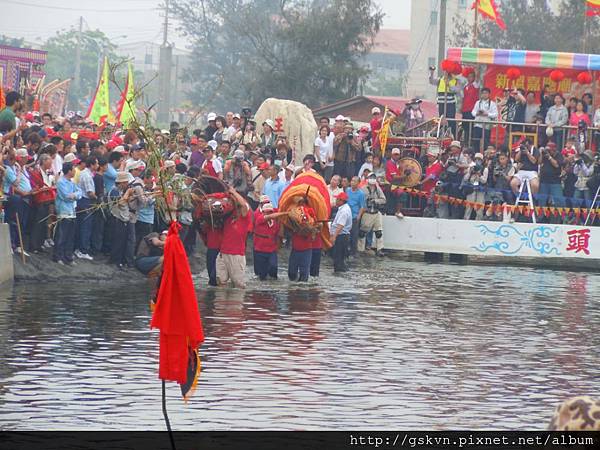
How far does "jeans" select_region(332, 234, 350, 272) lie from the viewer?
25.7 m

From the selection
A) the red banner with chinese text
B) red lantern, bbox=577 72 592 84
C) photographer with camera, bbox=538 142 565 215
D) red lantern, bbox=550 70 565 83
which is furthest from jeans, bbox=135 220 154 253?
red lantern, bbox=577 72 592 84

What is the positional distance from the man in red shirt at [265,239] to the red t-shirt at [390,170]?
748cm

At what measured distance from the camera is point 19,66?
42.2 m

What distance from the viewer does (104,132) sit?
27.3m

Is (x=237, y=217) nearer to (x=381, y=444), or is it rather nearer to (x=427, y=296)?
(x=427, y=296)

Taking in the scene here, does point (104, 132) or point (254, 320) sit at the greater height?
point (104, 132)

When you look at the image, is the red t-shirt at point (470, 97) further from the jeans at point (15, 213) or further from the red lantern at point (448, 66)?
the jeans at point (15, 213)

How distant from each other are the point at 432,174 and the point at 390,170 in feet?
3.04

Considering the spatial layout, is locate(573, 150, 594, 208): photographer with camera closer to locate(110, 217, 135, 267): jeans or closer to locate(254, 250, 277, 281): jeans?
locate(254, 250, 277, 281): jeans

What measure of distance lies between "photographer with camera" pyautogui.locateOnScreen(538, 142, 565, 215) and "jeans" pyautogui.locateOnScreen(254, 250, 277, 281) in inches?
346

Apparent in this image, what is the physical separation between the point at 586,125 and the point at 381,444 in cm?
2140

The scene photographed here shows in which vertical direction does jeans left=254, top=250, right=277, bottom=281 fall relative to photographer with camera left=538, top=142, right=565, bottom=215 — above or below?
below

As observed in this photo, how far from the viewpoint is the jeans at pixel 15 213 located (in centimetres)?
2095

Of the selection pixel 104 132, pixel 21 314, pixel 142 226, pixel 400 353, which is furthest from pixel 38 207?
pixel 400 353
